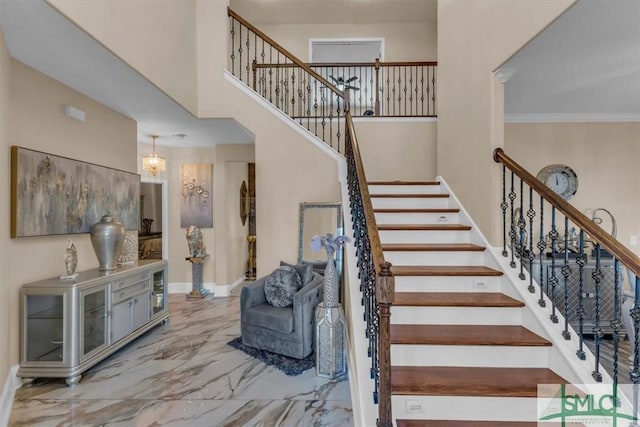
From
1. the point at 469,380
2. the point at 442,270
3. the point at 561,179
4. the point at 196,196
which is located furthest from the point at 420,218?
the point at 196,196

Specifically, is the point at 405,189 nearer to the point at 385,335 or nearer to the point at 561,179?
the point at 561,179

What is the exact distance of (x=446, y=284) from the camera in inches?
109

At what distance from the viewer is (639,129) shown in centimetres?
471

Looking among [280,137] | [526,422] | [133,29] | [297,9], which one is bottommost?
[526,422]

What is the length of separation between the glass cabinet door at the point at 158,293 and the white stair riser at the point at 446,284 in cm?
307

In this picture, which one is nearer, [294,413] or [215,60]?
[294,413]

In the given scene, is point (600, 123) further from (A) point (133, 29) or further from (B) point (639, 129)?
(A) point (133, 29)

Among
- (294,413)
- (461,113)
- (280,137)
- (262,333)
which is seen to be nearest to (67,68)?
(280,137)

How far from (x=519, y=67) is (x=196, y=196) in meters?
5.18

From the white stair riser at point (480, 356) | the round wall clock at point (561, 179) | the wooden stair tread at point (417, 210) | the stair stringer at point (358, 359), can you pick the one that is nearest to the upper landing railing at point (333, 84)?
the wooden stair tread at point (417, 210)

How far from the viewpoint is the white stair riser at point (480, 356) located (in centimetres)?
220

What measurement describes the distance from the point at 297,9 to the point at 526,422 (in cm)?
631

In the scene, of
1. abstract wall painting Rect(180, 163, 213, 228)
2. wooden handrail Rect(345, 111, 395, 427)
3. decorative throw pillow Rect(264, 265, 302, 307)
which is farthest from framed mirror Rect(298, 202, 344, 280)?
wooden handrail Rect(345, 111, 395, 427)

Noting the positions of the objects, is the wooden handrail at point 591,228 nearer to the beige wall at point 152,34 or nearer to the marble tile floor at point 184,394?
the marble tile floor at point 184,394
